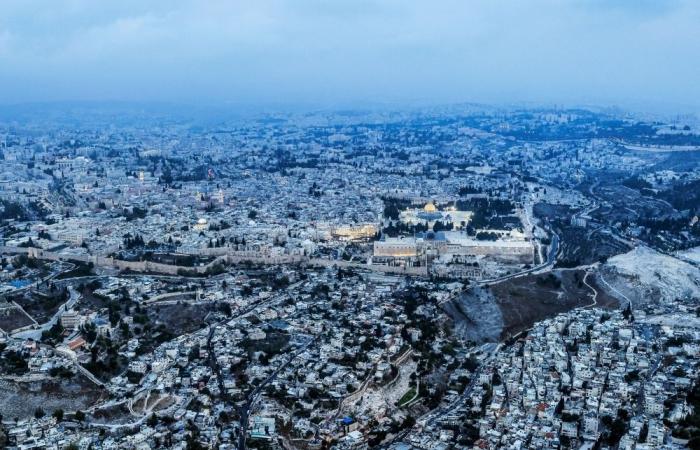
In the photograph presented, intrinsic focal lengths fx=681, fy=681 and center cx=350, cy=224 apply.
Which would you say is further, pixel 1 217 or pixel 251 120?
pixel 251 120

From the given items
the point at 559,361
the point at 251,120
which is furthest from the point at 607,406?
the point at 251,120

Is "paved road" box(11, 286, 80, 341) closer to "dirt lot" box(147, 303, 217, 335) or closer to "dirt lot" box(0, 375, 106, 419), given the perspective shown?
"dirt lot" box(147, 303, 217, 335)

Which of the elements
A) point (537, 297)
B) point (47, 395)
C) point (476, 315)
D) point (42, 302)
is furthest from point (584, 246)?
point (47, 395)

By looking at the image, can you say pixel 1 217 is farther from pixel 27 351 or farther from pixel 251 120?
pixel 251 120

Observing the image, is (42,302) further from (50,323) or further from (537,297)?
(537,297)

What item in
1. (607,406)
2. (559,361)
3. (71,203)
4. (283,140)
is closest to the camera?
(607,406)

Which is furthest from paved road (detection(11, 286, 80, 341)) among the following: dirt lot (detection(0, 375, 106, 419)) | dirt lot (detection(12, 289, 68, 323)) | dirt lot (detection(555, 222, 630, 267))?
dirt lot (detection(555, 222, 630, 267))

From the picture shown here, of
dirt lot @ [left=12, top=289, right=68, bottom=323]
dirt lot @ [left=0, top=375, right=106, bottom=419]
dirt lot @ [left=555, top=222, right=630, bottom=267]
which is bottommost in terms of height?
dirt lot @ [left=0, top=375, right=106, bottom=419]

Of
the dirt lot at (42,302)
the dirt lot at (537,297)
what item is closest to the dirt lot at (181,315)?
the dirt lot at (42,302)
